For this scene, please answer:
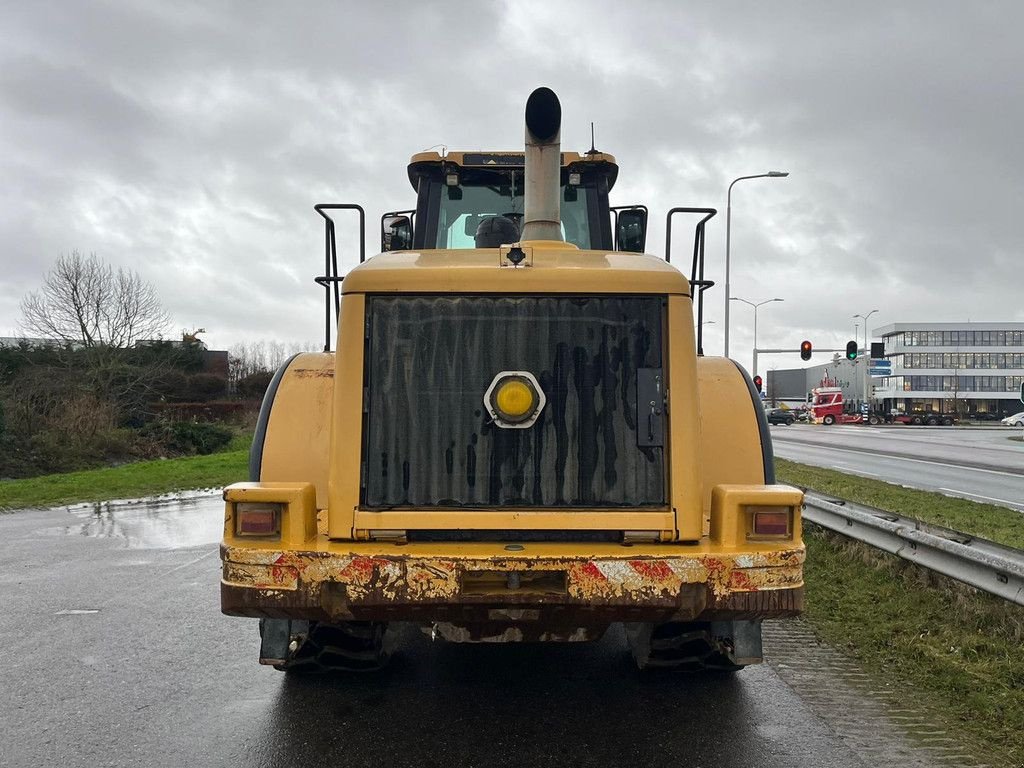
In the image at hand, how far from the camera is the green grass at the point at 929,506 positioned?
7.93 m

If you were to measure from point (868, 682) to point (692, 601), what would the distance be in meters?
1.62

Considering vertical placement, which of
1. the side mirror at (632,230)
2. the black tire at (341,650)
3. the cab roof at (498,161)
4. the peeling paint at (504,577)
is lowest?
the black tire at (341,650)

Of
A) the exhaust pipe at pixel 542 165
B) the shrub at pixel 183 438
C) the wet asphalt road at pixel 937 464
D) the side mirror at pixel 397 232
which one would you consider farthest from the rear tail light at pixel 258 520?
the shrub at pixel 183 438

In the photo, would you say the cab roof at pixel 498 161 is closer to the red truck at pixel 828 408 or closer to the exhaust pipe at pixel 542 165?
the exhaust pipe at pixel 542 165

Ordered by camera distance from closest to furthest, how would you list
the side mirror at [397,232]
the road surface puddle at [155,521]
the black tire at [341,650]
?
the black tire at [341,650], the side mirror at [397,232], the road surface puddle at [155,521]

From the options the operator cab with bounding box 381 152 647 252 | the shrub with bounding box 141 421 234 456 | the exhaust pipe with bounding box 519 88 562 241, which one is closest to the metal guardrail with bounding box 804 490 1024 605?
the operator cab with bounding box 381 152 647 252

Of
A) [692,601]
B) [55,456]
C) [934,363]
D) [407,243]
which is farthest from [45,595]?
[934,363]

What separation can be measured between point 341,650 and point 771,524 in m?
2.14

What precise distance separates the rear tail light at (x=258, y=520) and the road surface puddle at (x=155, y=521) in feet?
18.5

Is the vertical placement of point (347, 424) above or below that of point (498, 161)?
below

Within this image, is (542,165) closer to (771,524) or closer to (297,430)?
(297,430)

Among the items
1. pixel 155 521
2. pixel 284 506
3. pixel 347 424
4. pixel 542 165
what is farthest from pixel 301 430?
pixel 155 521

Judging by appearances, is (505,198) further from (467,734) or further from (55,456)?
(55,456)

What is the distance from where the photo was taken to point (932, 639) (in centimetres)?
442
